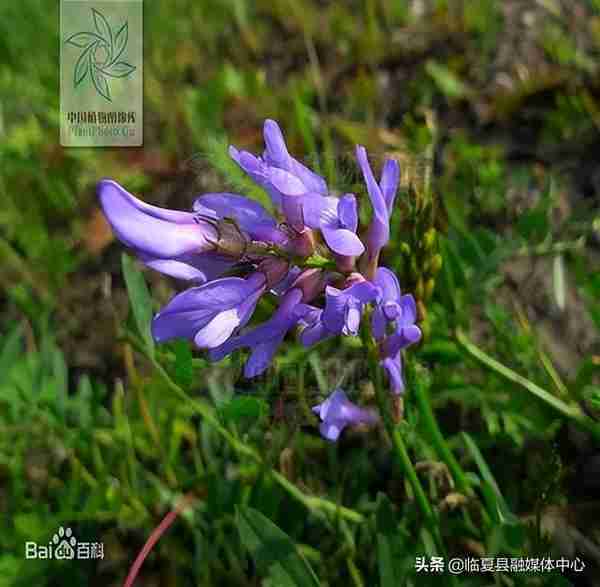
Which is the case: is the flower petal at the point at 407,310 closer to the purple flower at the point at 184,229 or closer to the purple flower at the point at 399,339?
the purple flower at the point at 399,339

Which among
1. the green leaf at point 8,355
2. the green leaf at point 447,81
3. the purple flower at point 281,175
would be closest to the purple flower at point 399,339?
the purple flower at point 281,175

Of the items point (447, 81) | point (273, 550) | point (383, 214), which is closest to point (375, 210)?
point (383, 214)

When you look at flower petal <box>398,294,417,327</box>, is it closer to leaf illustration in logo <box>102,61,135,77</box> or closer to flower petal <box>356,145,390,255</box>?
flower petal <box>356,145,390,255</box>

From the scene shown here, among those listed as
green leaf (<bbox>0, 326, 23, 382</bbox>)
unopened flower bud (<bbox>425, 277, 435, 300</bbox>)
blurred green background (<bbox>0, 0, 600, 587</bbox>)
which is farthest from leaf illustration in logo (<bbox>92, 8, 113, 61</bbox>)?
unopened flower bud (<bbox>425, 277, 435, 300</bbox>)

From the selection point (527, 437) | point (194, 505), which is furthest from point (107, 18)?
point (527, 437)

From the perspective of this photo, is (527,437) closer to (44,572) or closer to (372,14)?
(44,572)
